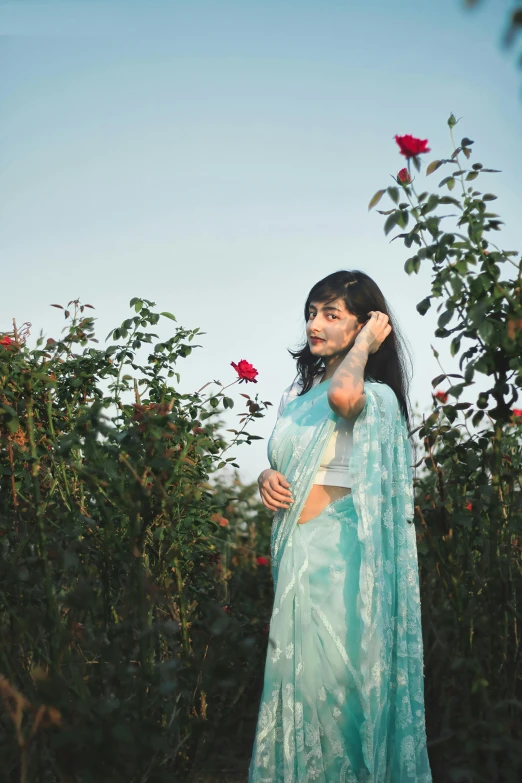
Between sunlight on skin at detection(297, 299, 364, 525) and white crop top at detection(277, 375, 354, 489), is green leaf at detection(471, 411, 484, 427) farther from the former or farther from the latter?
sunlight on skin at detection(297, 299, 364, 525)

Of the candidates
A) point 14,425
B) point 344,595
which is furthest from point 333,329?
point 14,425

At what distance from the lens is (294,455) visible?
267 centimetres

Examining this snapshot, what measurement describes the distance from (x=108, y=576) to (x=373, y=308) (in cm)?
139

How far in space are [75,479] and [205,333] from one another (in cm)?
83

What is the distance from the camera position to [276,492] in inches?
101

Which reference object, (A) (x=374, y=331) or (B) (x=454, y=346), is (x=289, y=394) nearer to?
(A) (x=374, y=331)

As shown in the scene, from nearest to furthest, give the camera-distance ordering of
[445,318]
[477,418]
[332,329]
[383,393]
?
[445,318]
[477,418]
[383,393]
[332,329]

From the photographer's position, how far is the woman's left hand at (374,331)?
263 centimetres

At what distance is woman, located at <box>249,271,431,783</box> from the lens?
2357 mm

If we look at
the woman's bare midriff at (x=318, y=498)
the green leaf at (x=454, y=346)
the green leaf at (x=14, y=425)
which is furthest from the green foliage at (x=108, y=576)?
the green leaf at (x=454, y=346)

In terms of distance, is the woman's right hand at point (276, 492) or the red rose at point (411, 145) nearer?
the red rose at point (411, 145)

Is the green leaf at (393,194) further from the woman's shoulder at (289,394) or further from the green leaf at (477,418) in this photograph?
the woman's shoulder at (289,394)

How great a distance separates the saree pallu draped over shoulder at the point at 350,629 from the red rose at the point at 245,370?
555mm

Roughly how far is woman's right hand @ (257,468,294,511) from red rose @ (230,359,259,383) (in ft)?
2.12
